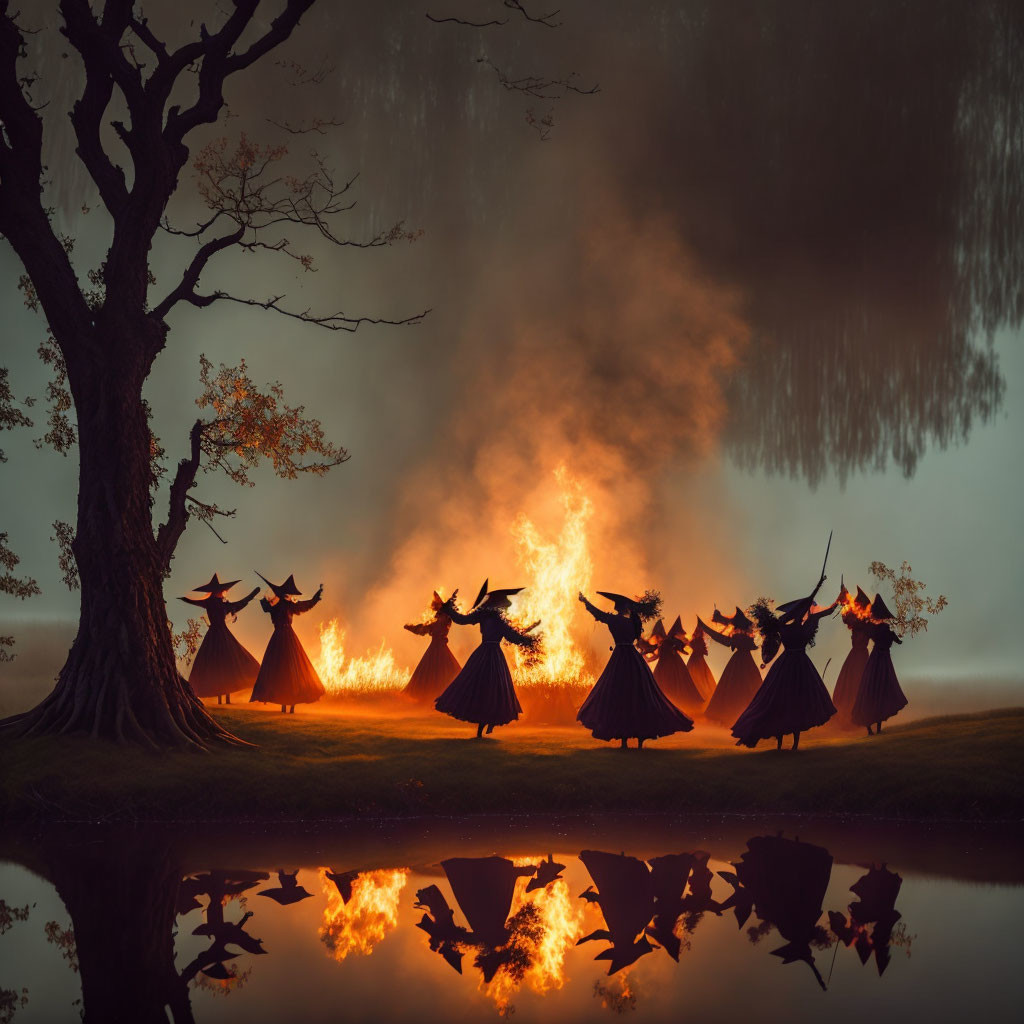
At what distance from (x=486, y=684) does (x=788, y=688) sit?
510cm

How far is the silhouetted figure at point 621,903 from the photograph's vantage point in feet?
26.3

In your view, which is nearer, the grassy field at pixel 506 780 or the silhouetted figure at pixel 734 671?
the grassy field at pixel 506 780

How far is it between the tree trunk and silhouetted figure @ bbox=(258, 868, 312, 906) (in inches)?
241

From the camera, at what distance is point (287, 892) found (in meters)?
9.73

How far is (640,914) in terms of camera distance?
8945mm

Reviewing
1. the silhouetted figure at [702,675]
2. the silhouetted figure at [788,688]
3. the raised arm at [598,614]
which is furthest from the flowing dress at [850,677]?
the raised arm at [598,614]

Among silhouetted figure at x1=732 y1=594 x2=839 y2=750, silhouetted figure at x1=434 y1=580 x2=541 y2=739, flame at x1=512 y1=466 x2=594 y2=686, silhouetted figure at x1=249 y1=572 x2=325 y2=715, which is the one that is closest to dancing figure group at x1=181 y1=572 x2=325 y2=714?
silhouetted figure at x1=249 y1=572 x2=325 y2=715

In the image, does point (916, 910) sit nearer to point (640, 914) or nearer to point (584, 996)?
point (640, 914)

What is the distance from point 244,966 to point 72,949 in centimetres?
150

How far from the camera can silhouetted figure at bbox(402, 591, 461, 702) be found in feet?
79.4

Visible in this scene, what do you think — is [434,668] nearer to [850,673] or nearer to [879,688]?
[850,673]

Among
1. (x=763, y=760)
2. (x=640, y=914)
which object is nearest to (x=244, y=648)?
(x=763, y=760)

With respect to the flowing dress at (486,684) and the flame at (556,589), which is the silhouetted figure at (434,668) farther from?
the flowing dress at (486,684)

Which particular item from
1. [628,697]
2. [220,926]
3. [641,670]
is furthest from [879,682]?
[220,926]
